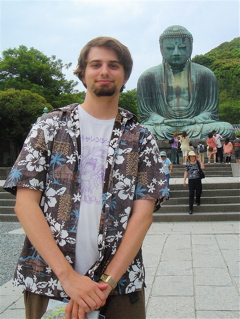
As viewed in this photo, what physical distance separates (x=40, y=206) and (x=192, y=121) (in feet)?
50.4

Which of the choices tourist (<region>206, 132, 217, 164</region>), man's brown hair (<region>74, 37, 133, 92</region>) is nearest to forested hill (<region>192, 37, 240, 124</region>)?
tourist (<region>206, 132, 217, 164</region>)

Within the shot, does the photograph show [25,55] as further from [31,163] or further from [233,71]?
[31,163]

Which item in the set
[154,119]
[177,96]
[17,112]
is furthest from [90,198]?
[17,112]

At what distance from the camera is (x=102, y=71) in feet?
5.73

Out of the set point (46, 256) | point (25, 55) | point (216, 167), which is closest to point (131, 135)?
point (46, 256)

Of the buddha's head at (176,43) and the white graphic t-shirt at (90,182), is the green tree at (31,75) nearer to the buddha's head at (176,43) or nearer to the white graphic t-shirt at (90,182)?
the buddha's head at (176,43)

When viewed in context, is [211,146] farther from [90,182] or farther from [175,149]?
[90,182]

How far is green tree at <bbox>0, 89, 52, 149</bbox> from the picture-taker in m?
23.9

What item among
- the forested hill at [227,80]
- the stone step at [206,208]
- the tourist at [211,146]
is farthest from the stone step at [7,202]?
the forested hill at [227,80]

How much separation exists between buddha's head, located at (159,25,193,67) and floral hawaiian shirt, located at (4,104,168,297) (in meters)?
15.5

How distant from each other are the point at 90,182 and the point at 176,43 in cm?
1573

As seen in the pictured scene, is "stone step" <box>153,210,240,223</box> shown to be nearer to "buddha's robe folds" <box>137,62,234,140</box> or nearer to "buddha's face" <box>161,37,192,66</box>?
"buddha's robe folds" <box>137,62,234,140</box>

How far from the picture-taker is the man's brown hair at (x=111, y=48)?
176cm

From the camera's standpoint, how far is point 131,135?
1.78 meters
